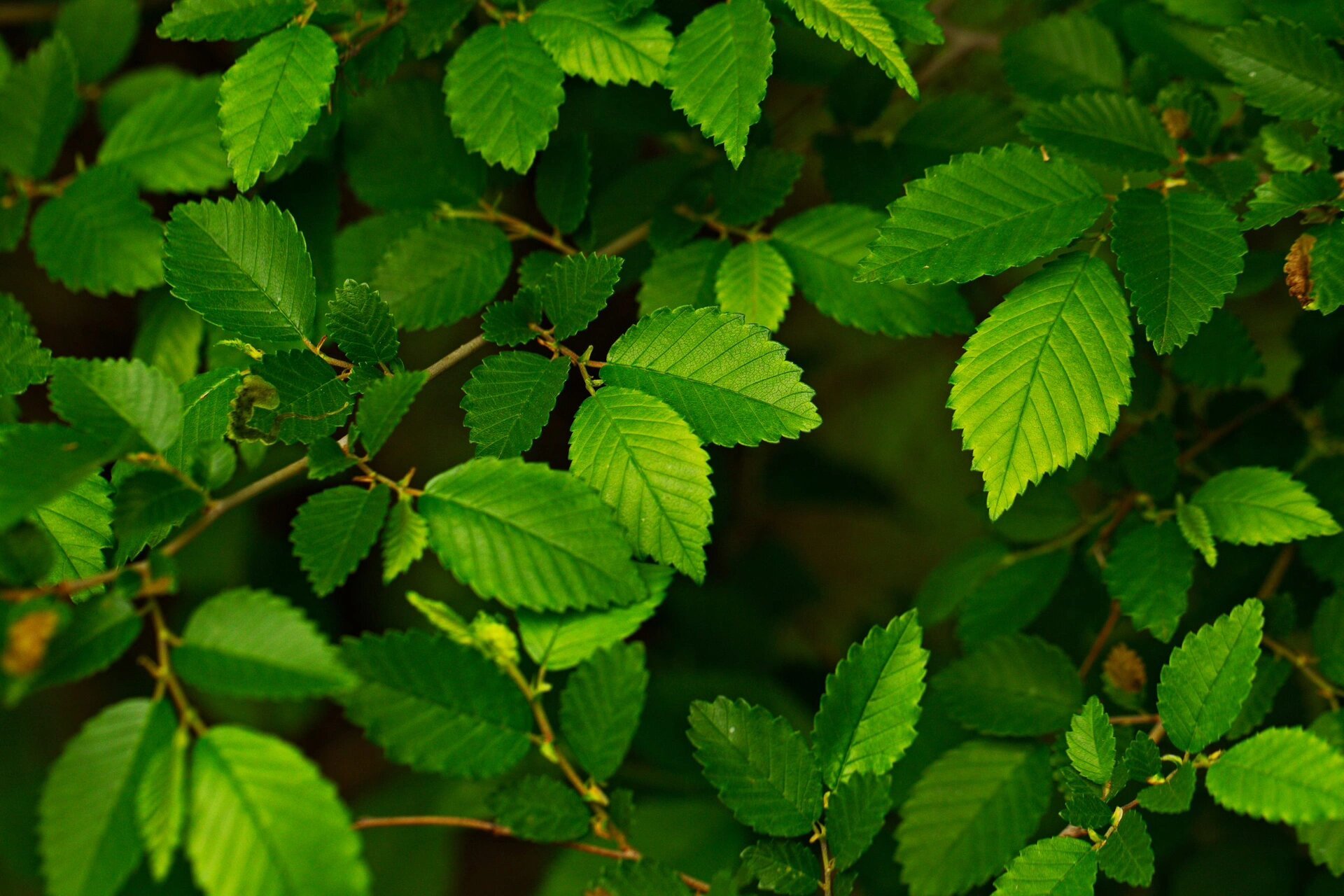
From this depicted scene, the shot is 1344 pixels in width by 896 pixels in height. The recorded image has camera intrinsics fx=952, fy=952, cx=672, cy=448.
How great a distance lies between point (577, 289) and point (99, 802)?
0.56 m

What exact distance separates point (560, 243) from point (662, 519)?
42cm

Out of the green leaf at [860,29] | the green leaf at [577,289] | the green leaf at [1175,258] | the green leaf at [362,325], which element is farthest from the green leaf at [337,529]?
the green leaf at [1175,258]

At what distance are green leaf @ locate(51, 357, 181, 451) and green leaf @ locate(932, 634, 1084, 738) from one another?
0.84 meters

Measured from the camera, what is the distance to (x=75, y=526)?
0.87 meters

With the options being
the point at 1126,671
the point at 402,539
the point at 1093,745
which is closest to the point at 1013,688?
the point at 1126,671

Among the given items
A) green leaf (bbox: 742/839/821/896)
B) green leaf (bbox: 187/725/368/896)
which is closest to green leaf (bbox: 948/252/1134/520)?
green leaf (bbox: 742/839/821/896)

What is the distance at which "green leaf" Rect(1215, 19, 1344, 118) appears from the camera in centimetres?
94

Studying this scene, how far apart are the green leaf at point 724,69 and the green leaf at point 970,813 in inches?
27.9

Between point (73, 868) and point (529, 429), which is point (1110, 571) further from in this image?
point (73, 868)

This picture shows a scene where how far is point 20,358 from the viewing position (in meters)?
0.92

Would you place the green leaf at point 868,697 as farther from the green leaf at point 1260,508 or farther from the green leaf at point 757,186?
the green leaf at point 757,186

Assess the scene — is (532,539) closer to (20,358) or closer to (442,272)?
(442,272)

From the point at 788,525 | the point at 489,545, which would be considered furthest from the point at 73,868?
the point at 788,525

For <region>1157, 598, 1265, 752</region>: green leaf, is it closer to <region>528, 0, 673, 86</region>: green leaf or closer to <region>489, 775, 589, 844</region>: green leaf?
<region>489, 775, 589, 844</region>: green leaf
